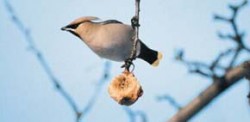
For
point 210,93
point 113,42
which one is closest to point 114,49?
point 113,42

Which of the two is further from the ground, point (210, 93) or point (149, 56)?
point (210, 93)

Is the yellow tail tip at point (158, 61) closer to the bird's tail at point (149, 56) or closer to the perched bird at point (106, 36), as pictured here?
the bird's tail at point (149, 56)

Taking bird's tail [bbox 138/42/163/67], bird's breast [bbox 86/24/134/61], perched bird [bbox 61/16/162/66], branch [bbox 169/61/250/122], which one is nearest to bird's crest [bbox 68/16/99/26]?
perched bird [bbox 61/16/162/66]

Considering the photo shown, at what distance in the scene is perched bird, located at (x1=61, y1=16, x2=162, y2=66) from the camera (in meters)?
2.74

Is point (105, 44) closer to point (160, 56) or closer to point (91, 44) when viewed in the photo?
point (91, 44)

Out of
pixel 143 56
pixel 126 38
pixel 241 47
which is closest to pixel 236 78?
pixel 241 47

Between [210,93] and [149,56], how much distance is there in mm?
2404

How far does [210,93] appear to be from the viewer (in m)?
0.73

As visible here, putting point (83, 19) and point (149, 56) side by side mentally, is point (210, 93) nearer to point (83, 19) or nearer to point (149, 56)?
point (83, 19)

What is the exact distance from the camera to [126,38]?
108 inches

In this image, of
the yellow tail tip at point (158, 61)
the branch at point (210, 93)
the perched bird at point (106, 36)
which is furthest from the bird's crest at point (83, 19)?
the branch at point (210, 93)

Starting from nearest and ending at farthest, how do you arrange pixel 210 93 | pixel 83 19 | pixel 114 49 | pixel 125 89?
pixel 210 93 < pixel 125 89 < pixel 83 19 < pixel 114 49

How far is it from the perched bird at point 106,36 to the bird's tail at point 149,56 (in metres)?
0.31

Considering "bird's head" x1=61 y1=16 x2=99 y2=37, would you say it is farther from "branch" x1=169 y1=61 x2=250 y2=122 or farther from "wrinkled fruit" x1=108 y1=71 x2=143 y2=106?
"branch" x1=169 y1=61 x2=250 y2=122
